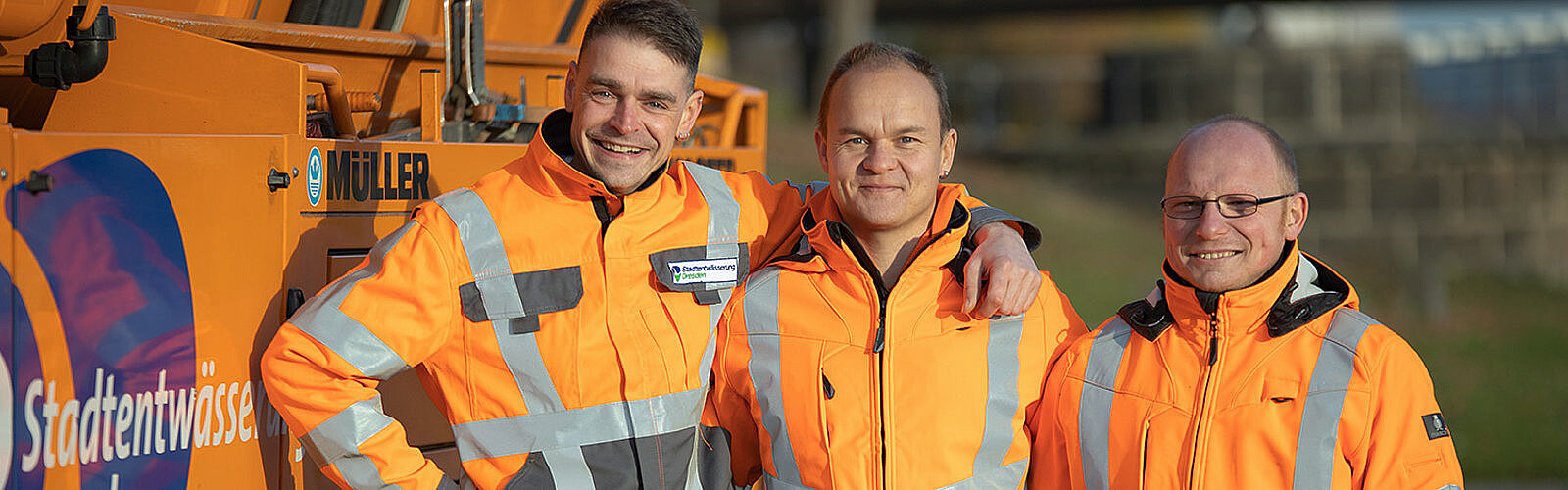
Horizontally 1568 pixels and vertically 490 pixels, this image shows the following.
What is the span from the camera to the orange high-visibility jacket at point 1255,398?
2.38 meters

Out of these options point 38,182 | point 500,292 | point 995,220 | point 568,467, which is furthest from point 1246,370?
point 38,182

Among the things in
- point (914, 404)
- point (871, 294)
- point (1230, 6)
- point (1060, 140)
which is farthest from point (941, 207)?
point (1230, 6)

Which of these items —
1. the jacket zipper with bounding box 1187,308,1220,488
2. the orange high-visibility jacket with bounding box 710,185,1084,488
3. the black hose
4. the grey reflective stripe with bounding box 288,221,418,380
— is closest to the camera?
the grey reflective stripe with bounding box 288,221,418,380

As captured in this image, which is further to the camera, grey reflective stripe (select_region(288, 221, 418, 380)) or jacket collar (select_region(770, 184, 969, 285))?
jacket collar (select_region(770, 184, 969, 285))

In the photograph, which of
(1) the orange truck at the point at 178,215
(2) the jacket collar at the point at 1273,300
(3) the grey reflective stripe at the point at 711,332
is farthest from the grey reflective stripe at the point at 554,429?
(2) the jacket collar at the point at 1273,300

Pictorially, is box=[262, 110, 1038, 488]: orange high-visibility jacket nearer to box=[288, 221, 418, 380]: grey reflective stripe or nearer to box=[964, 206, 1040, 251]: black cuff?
box=[288, 221, 418, 380]: grey reflective stripe

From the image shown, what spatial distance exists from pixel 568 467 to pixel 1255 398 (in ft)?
4.29

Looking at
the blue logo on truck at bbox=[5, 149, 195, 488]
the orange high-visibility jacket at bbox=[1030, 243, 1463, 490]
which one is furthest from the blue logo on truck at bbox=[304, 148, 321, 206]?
the orange high-visibility jacket at bbox=[1030, 243, 1463, 490]

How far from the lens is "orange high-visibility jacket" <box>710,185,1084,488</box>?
8.58ft

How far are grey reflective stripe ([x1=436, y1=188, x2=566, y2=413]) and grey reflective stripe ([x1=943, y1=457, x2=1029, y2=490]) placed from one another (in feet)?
2.67

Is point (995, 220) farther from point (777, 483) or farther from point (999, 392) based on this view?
point (777, 483)

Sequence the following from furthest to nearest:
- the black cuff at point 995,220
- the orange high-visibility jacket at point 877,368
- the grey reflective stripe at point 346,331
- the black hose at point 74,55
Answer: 1. the black cuff at point 995,220
2. the black hose at point 74,55
3. the orange high-visibility jacket at point 877,368
4. the grey reflective stripe at point 346,331

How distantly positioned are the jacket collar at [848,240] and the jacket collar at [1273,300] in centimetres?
43

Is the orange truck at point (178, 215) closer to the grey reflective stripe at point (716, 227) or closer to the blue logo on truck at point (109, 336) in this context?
the blue logo on truck at point (109, 336)
